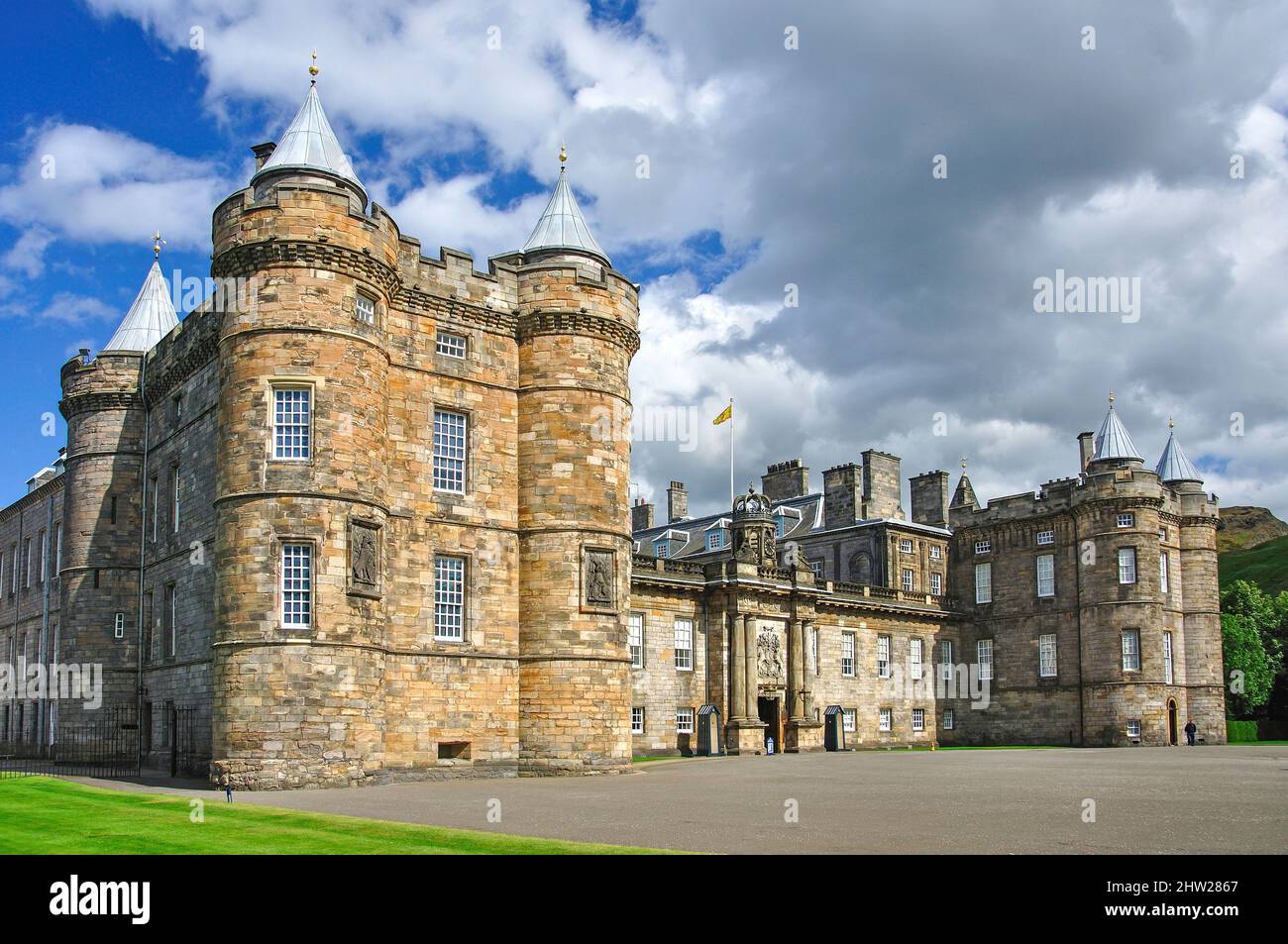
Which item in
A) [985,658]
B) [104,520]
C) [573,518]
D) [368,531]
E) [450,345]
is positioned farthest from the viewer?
[985,658]

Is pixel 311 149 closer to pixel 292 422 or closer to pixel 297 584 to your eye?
pixel 292 422

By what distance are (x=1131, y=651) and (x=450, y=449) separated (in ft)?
121

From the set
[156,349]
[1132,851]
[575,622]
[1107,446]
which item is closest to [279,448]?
[575,622]

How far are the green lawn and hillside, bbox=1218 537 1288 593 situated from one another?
10714 centimetres

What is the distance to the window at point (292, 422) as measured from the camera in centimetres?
2675

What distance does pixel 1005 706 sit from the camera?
2295 inches

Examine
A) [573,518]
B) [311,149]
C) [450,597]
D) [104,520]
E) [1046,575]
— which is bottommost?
[450,597]

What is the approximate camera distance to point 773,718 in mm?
49406

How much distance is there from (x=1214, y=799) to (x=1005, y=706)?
3842cm

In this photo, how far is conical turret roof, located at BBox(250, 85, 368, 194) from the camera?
29062mm

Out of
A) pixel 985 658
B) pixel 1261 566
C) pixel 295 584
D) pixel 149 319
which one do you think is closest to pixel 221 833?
pixel 295 584

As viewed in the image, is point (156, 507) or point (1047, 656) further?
point (1047, 656)

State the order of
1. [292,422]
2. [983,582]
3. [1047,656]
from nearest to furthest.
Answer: [292,422], [1047,656], [983,582]

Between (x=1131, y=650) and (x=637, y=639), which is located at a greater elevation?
(x=637, y=639)
